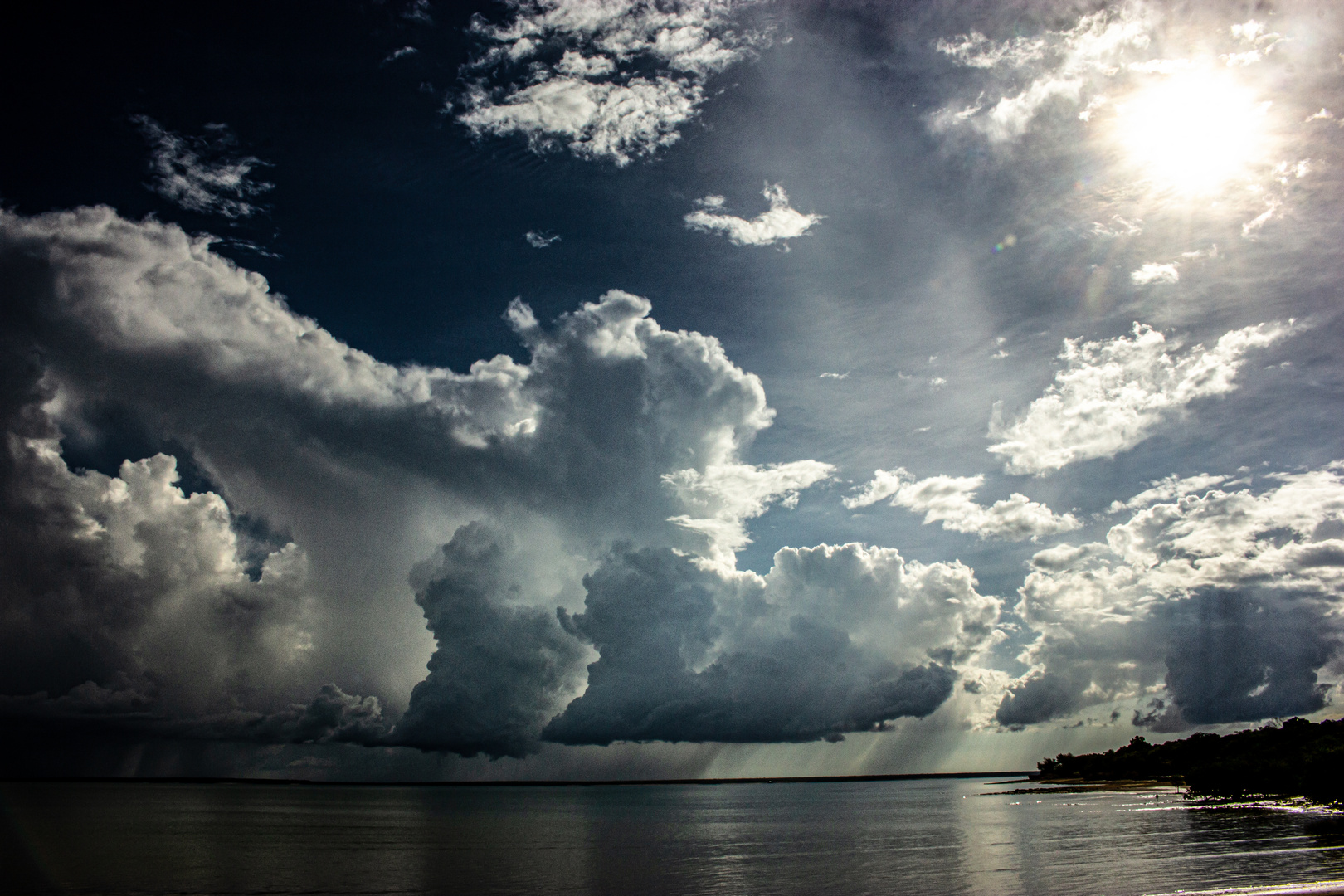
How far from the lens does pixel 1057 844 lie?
89000 mm

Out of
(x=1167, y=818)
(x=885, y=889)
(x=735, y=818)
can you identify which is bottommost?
(x=735, y=818)

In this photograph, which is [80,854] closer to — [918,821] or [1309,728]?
[918,821]

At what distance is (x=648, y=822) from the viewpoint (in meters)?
168

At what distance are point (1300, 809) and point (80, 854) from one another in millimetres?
164078

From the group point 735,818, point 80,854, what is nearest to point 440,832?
point 80,854

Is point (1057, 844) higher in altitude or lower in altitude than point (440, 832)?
higher

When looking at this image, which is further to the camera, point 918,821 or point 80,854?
point 918,821

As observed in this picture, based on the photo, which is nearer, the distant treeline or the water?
the water

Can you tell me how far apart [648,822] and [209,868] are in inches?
4088

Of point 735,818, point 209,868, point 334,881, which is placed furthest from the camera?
point 735,818

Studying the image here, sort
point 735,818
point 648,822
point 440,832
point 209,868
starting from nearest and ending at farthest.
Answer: point 209,868 → point 440,832 → point 648,822 → point 735,818

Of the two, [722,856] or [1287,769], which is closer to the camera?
[722,856]

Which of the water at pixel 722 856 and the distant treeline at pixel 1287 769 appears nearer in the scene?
the water at pixel 722 856

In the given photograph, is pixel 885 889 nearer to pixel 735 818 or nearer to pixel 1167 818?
pixel 1167 818
